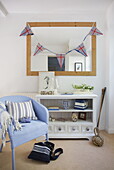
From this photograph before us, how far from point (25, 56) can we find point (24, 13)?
0.83 meters

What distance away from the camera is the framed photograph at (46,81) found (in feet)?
10.5

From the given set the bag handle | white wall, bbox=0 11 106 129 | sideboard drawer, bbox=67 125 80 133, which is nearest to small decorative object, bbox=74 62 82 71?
white wall, bbox=0 11 106 129

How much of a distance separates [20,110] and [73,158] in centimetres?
97

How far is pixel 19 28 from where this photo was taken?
3.30 metres

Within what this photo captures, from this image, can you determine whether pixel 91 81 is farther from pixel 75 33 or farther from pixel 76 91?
pixel 75 33

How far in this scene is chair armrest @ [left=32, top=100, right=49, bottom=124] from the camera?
7.98ft

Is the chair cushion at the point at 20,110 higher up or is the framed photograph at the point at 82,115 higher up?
the chair cushion at the point at 20,110

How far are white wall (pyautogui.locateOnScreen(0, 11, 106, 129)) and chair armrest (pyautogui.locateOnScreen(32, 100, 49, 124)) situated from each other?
0.78 metres

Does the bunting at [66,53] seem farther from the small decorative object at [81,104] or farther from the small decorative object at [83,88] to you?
the small decorative object at [81,104]

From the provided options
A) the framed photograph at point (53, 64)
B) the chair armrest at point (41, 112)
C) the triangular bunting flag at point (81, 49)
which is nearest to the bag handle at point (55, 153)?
the chair armrest at point (41, 112)

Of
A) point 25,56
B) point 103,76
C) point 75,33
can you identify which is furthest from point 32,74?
point 103,76

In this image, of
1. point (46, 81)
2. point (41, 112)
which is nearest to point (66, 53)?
point (46, 81)

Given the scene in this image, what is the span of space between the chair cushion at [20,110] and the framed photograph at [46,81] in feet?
2.34

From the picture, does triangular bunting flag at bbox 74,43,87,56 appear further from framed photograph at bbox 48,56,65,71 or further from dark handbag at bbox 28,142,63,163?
dark handbag at bbox 28,142,63,163
